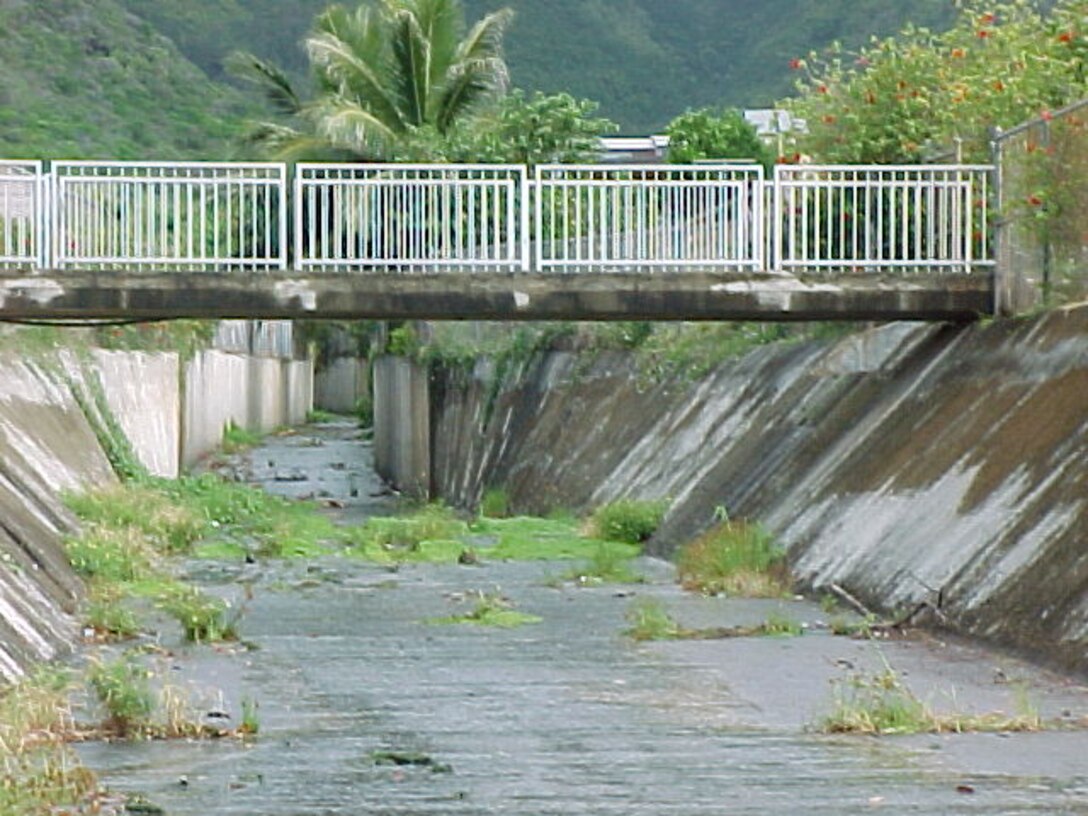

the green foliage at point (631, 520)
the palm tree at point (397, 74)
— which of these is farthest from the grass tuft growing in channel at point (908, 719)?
the palm tree at point (397, 74)

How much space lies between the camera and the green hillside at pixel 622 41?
325ft

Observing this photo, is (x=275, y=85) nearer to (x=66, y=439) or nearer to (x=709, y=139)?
(x=709, y=139)

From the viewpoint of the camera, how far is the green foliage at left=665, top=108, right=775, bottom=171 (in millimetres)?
55562

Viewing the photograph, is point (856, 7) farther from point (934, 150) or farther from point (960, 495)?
point (960, 495)

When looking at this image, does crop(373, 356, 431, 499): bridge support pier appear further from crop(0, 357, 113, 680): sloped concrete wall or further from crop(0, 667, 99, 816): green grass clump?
crop(0, 667, 99, 816): green grass clump

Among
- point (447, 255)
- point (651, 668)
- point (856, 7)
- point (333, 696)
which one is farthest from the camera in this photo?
point (856, 7)

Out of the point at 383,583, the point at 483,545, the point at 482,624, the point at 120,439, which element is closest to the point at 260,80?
the point at 120,439

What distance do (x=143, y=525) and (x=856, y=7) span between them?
67620mm

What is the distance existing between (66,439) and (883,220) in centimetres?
1270

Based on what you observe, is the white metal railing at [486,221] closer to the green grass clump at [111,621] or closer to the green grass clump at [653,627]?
the green grass clump at [111,621]

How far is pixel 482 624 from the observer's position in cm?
2192

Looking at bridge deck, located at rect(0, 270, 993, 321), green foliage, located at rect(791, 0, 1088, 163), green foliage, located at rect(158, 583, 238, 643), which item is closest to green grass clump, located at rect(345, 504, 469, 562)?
bridge deck, located at rect(0, 270, 993, 321)

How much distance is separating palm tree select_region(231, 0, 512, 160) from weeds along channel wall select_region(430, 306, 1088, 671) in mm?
10305

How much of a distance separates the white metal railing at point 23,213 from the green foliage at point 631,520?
923cm
